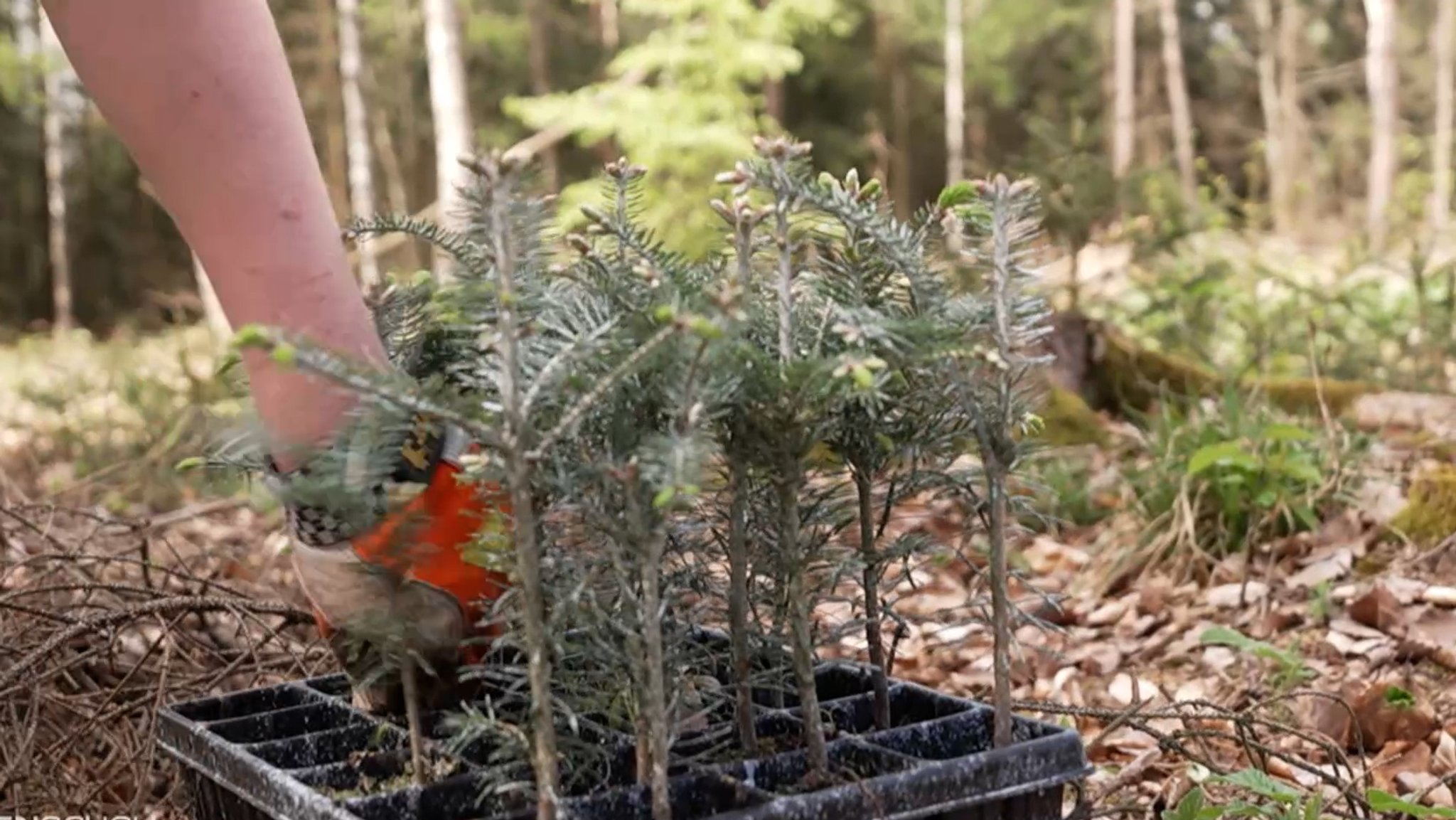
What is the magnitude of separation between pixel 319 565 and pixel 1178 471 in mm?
2731

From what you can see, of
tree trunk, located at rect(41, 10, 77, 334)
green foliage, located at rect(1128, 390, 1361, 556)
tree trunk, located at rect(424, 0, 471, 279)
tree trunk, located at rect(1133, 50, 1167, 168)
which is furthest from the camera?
tree trunk, located at rect(1133, 50, 1167, 168)

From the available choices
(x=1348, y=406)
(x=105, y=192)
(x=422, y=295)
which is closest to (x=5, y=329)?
(x=105, y=192)

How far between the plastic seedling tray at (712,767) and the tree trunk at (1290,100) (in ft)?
72.1

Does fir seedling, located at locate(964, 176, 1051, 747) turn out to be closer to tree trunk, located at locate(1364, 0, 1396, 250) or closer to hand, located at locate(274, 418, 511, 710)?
hand, located at locate(274, 418, 511, 710)

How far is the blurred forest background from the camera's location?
15.9 meters

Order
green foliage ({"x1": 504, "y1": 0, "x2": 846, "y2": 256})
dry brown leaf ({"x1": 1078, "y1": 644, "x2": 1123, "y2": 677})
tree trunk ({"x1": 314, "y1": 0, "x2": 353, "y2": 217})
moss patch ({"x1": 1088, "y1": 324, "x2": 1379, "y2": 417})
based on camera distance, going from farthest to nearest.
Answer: tree trunk ({"x1": 314, "y1": 0, "x2": 353, "y2": 217})
green foliage ({"x1": 504, "y1": 0, "x2": 846, "y2": 256})
moss patch ({"x1": 1088, "y1": 324, "x2": 1379, "y2": 417})
dry brown leaf ({"x1": 1078, "y1": 644, "x2": 1123, "y2": 677})

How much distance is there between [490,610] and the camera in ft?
4.35

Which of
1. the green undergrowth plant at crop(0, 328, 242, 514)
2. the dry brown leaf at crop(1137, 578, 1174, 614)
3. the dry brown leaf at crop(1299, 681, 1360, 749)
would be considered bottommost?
the green undergrowth plant at crop(0, 328, 242, 514)

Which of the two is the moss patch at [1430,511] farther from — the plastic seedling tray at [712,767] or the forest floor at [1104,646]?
the plastic seedling tray at [712,767]

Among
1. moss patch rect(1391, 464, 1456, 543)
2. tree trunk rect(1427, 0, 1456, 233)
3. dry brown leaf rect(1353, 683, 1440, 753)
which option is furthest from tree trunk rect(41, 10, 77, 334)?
dry brown leaf rect(1353, 683, 1440, 753)

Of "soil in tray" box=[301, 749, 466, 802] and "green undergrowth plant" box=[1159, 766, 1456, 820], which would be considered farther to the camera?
"green undergrowth plant" box=[1159, 766, 1456, 820]

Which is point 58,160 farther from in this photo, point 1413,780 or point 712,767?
point 712,767

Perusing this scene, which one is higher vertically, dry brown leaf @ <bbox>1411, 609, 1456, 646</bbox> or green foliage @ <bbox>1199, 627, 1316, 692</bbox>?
green foliage @ <bbox>1199, 627, 1316, 692</bbox>

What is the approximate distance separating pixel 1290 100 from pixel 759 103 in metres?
9.53
